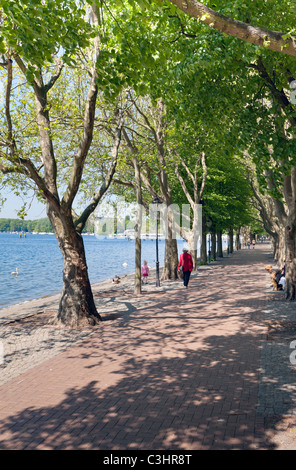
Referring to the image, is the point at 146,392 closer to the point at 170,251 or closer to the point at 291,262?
the point at 291,262

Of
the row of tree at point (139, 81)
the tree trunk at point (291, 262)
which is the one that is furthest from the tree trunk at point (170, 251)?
the tree trunk at point (291, 262)

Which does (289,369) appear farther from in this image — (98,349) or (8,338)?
(8,338)

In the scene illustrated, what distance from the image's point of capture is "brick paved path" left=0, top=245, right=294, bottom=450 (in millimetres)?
5887

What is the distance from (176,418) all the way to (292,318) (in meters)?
8.05

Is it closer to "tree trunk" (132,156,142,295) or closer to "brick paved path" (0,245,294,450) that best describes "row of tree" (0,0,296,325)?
"tree trunk" (132,156,142,295)

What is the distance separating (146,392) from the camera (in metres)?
7.59

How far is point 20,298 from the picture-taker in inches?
1099

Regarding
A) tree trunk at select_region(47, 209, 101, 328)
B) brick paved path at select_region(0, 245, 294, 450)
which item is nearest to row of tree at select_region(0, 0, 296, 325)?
tree trunk at select_region(47, 209, 101, 328)

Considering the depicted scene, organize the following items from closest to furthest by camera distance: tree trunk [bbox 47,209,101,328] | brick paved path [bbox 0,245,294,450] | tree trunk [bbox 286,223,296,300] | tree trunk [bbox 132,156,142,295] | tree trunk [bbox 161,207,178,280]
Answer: brick paved path [bbox 0,245,294,450], tree trunk [bbox 47,209,101,328], tree trunk [bbox 286,223,296,300], tree trunk [bbox 132,156,142,295], tree trunk [bbox 161,207,178,280]

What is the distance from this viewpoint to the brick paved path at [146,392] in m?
5.89

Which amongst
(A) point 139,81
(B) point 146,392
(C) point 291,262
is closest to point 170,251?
(C) point 291,262

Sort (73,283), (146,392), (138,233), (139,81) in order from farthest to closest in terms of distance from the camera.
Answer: (138,233), (73,283), (139,81), (146,392)

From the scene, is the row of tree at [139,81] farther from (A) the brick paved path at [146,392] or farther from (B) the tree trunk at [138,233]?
(A) the brick paved path at [146,392]

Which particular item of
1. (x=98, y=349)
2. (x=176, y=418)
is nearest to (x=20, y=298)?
(x=98, y=349)
